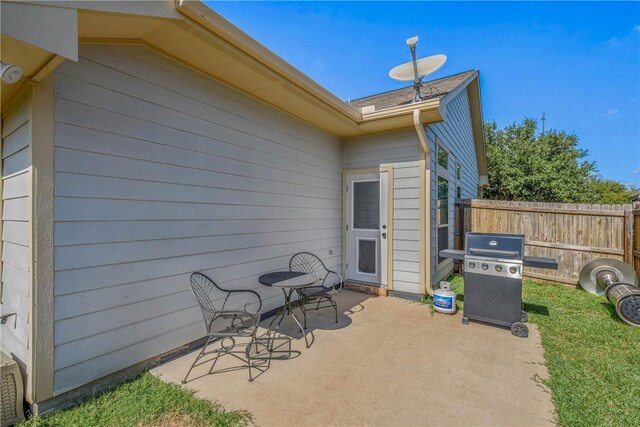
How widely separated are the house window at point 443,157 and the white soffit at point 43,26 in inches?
199

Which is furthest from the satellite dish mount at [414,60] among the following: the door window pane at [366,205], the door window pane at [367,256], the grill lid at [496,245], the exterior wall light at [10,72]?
the exterior wall light at [10,72]

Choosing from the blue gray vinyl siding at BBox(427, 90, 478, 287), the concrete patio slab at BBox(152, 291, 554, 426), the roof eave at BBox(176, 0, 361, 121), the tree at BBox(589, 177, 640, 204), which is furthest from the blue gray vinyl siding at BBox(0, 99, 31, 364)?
the tree at BBox(589, 177, 640, 204)

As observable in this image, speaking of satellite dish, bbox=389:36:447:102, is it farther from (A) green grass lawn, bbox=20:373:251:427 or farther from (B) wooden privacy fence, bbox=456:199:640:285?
(A) green grass lawn, bbox=20:373:251:427

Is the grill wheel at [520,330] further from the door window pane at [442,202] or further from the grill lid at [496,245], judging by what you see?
the door window pane at [442,202]

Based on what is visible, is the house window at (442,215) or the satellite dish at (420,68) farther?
the house window at (442,215)

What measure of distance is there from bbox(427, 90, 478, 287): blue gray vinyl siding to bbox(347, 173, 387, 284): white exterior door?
2.83 ft

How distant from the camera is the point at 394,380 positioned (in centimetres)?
235

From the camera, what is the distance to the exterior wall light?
1.51 meters

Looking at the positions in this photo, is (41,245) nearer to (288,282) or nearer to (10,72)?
(10,72)

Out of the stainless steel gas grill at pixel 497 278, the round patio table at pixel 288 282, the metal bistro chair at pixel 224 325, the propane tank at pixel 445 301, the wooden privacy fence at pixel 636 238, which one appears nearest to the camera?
the metal bistro chair at pixel 224 325

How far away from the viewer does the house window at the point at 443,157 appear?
205 inches

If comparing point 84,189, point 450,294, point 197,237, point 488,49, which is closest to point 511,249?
point 450,294

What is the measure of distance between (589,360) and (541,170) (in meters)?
13.3

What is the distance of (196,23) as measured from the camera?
2.21m
